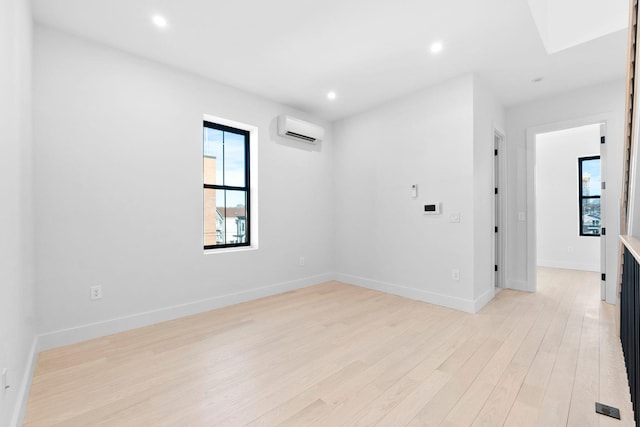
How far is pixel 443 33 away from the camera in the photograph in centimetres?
257

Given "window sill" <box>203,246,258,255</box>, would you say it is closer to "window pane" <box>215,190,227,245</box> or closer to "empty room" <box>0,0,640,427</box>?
"empty room" <box>0,0,640,427</box>

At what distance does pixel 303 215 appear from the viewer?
174 inches

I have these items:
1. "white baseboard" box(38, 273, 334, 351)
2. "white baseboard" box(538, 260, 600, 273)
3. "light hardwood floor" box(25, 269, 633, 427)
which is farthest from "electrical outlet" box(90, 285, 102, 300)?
"white baseboard" box(538, 260, 600, 273)

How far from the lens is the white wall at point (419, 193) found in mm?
3323

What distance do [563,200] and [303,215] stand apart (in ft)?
17.3

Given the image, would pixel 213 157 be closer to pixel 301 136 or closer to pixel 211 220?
pixel 211 220

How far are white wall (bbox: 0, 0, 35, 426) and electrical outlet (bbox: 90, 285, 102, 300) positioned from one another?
439 mm

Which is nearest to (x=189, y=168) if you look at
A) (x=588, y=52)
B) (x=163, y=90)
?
(x=163, y=90)

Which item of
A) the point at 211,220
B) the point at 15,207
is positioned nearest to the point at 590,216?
the point at 211,220

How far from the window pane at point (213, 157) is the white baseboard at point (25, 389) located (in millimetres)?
2160

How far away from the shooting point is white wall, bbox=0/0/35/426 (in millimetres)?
1337

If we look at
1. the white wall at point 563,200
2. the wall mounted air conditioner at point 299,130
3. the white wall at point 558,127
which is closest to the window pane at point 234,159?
the wall mounted air conditioner at point 299,130

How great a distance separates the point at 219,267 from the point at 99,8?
2580 mm

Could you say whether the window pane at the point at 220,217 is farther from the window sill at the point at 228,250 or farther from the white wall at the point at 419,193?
the white wall at the point at 419,193
